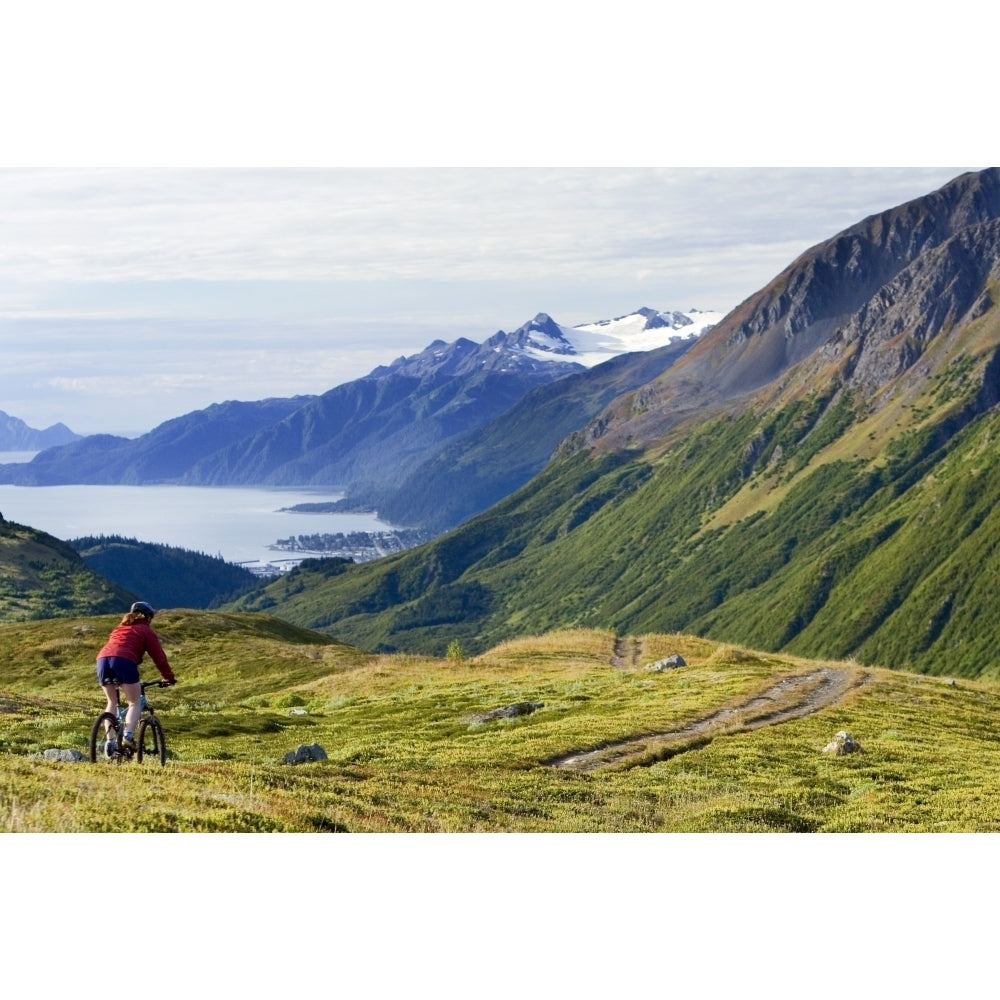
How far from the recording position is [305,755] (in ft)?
129

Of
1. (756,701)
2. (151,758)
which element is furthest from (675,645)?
(151,758)

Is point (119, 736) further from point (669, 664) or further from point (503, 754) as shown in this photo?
point (669, 664)

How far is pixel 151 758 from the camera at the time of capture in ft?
110

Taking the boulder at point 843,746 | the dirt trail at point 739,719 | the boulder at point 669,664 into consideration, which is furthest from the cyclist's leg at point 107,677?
the boulder at point 669,664

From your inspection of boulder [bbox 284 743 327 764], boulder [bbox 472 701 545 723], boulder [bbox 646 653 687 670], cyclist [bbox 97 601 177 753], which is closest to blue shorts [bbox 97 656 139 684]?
cyclist [bbox 97 601 177 753]

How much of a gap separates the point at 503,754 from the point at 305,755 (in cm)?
741

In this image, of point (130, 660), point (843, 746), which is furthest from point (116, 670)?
point (843, 746)

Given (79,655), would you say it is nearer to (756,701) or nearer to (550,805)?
(756,701)

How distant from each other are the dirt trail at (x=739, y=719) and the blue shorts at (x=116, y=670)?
1708 cm

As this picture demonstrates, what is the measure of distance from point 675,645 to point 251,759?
57275 millimetres

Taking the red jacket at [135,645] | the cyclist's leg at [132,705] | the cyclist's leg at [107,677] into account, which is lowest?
the cyclist's leg at [132,705]

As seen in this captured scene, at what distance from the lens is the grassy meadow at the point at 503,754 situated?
26172 millimetres

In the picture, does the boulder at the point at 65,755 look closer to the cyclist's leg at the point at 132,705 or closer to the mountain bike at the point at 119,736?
the mountain bike at the point at 119,736

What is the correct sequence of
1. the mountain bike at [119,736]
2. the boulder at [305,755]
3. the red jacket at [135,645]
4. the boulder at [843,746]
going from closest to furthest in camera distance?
the red jacket at [135,645], the mountain bike at [119,736], the boulder at [305,755], the boulder at [843,746]
